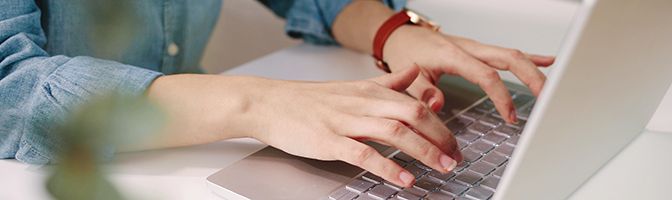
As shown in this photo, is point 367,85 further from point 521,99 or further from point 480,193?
point 521,99

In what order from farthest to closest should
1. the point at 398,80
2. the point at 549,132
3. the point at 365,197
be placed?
the point at 398,80 < the point at 365,197 < the point at 549,132

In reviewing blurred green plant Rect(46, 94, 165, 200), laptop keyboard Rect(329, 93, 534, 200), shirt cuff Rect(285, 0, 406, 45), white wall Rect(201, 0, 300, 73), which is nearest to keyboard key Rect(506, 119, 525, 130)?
laptop keyboard Rect(329, 93, 534, 200)

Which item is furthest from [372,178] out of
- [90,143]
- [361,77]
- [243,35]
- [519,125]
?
[243,35]

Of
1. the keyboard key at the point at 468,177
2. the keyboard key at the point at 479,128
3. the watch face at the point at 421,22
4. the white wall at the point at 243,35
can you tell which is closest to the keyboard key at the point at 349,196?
the keyboard key at the point at 468,177

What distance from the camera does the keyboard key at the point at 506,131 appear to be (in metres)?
0.85

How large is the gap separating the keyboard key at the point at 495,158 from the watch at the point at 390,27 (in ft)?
0.94

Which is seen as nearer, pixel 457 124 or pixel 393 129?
pixel 393 129

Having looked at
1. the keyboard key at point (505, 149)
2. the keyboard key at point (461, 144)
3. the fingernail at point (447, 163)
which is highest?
the fingernail at point (447, 163)

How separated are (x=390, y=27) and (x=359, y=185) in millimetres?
397

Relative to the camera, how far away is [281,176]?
0.73 meters

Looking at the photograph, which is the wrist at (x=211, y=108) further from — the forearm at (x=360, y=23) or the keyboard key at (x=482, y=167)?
the forearm at (x=360, y=23)

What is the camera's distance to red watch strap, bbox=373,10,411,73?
3.46ft

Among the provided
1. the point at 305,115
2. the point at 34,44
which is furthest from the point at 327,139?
the point at 34,44

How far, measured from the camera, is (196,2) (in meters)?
1.10
